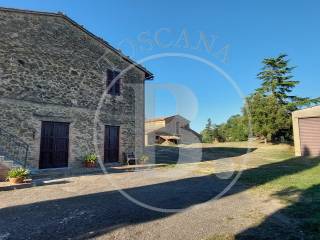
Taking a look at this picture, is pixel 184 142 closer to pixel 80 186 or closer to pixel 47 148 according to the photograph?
pixel 47 148

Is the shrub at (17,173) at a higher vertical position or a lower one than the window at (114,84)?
lower

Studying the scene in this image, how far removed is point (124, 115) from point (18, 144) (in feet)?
21.0

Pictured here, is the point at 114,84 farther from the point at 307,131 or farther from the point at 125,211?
the point at 307,131

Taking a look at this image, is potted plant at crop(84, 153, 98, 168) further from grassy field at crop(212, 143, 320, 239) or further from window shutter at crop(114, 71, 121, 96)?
grassy field at crop(212, 143, 320, 239)

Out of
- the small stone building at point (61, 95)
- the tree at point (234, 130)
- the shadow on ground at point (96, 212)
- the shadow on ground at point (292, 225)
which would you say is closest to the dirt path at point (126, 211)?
the shadow on ground at point (96, 212)

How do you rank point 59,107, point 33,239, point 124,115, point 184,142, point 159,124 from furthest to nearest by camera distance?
point 159,124, point 184,142, point 124,115, point 59,107, point 33,239

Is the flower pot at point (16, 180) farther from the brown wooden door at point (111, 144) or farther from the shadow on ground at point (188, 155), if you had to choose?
the shadow on ground at point (188, 155)

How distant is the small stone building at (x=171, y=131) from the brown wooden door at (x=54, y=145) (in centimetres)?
2642

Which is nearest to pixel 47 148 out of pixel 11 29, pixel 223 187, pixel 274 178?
pixel 11 29

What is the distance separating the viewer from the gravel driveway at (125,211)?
473 cm

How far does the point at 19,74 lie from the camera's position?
12.2m

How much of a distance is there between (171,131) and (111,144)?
29.3 meters

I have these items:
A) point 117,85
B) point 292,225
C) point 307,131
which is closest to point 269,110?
point 307,131

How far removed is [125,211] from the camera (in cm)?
602
